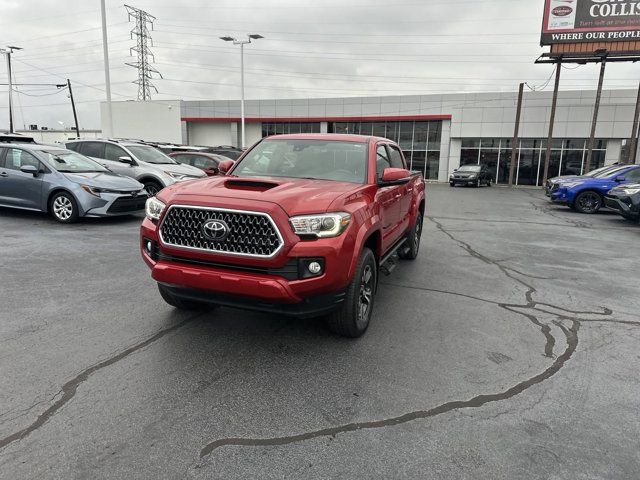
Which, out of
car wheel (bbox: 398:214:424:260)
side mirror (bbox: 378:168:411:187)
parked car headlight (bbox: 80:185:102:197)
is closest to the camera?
side mirror (bbox: 378:168:411:187)

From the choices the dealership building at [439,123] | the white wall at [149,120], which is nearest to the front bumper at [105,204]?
the dealership building at [439,123]

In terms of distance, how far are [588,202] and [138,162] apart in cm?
1432

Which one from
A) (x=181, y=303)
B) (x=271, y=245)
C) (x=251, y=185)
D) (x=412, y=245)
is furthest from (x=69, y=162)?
(x=271, y=245)

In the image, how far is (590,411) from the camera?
312cm

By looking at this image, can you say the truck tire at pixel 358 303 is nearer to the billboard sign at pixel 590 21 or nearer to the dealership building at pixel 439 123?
the billboard sign at pixel 590 21

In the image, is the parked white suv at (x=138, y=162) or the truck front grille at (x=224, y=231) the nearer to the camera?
the truck front grille at (x=224, y=231)

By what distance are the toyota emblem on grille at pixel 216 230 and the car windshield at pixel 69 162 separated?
7655mm

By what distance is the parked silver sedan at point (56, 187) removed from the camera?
9.34 meters

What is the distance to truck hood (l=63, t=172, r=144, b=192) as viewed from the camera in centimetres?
938

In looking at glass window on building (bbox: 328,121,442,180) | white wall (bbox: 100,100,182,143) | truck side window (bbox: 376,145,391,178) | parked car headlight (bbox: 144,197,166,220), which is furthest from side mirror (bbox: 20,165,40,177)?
white wall (bbox: 100,100,182,143)

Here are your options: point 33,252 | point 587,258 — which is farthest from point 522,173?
point 33,252

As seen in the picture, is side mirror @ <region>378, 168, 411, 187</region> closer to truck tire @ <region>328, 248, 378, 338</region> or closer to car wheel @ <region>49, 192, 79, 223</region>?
truck tire @ <region>328, 248, 378, 338</region>

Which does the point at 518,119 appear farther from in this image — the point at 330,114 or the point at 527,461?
the point at 527,461

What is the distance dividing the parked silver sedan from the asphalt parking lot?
3.37 metres
